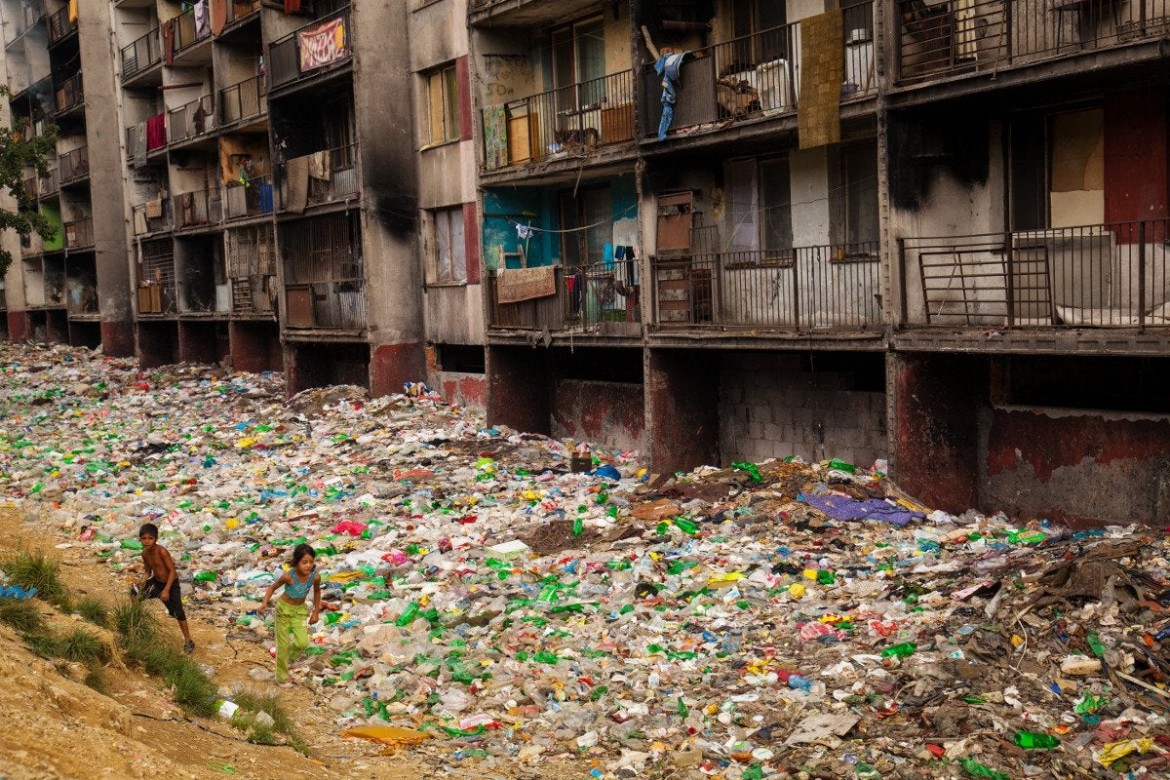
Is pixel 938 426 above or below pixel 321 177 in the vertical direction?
below

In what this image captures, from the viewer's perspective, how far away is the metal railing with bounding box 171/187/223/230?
31422 millimetres

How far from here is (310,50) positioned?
2416 centimetres

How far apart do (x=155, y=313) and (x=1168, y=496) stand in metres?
30.8

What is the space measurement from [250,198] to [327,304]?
17.2ft

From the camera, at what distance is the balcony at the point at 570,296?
17961 millimetres

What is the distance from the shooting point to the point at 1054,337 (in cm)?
1099

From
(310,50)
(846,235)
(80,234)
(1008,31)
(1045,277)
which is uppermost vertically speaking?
(310,50)

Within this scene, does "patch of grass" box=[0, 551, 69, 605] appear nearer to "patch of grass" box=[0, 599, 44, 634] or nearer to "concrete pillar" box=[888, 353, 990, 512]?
"patch of grass" box=[0, 599, 44, 634]

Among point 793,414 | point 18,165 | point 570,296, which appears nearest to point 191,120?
point 18,165

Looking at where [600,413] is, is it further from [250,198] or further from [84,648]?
[250,198]

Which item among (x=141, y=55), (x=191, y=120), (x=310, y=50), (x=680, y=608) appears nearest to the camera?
(x=680, y=608)

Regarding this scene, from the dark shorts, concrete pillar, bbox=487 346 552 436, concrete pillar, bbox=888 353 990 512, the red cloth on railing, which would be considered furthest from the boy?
the red cloth on railing

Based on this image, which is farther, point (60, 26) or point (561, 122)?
point (60, 26)

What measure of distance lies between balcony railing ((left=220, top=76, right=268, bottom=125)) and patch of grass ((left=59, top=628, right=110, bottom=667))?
19809 millimetres
